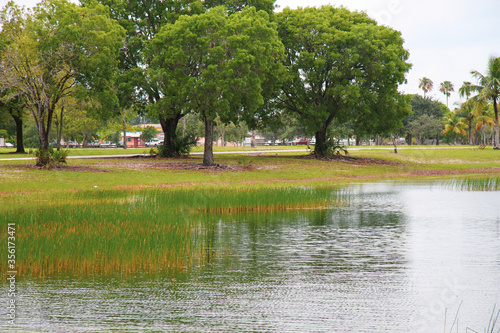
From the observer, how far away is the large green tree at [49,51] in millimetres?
31422

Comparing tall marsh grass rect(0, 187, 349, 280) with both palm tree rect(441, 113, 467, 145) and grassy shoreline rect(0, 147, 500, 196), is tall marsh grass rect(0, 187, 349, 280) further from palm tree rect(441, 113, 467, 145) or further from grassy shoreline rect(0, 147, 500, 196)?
palm tree rect(441, 113, 467, 145)

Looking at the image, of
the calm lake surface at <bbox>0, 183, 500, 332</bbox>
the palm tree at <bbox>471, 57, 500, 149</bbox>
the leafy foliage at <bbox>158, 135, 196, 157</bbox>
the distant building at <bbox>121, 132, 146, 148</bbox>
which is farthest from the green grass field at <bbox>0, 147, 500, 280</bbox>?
the distant building at <bbox>121, 132, 146, 148</bbox>

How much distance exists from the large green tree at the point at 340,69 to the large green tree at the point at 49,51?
18154 millimetres

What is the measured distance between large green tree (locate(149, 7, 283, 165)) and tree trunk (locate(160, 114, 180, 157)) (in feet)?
28.0

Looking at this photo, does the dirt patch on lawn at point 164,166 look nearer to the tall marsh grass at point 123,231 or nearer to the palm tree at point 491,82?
the tall marsh grass at point 123,231

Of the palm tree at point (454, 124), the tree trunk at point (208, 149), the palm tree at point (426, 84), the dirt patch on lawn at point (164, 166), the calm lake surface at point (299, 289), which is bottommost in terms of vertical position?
the calm lake surface at point (299, 289)

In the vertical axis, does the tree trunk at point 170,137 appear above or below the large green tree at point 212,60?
below

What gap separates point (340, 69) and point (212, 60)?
15.4 m

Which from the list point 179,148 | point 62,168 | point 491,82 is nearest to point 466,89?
A: point 491,82

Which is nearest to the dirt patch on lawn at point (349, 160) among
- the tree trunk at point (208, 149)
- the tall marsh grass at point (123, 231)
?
the tree trunk at point (208, 149)

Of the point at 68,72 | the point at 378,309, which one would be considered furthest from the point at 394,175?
the point at 378,309

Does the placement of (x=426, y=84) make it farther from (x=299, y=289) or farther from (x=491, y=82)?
(x=299, y=289)

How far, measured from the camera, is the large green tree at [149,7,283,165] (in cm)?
3641

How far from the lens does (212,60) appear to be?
3669cm
